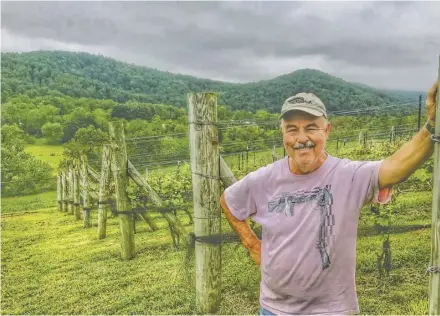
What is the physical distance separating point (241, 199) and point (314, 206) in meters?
0.55

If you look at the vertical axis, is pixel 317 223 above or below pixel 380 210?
above

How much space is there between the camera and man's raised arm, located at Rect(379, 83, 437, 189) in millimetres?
2146

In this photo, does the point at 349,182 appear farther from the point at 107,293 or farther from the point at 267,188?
the point at 107,293

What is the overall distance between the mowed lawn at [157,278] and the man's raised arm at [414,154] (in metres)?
2.80

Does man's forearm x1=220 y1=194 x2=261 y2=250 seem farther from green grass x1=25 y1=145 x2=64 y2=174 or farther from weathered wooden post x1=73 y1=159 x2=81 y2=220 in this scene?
green grass x1=25 y1=145 x2=64 y2=174

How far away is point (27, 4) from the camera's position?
167 feet

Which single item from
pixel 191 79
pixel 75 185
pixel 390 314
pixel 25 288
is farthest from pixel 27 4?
pixel 390 314

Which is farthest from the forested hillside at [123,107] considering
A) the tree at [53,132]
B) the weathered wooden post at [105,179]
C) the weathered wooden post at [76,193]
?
the weathered wooden post at [76,193]

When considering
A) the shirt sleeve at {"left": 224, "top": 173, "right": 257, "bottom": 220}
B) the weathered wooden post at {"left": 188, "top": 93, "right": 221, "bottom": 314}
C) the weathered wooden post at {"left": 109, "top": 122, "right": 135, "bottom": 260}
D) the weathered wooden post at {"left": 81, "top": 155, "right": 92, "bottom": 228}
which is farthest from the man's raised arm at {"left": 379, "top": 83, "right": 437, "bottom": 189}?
the weathered wooden post at {"left": 81, "top": 155, "right": 92, "bottom": 228}

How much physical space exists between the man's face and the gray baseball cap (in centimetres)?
4

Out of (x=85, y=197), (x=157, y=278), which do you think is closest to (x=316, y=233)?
(x=157, y=278)

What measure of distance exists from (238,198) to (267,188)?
0.27 metres

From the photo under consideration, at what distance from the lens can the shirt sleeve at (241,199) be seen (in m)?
2.68

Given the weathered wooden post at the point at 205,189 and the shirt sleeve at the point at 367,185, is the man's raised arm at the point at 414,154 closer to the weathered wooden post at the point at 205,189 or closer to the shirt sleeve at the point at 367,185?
the shirt sleeve at the point at 367,185
